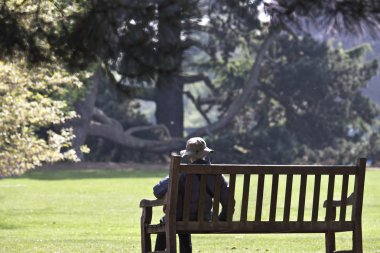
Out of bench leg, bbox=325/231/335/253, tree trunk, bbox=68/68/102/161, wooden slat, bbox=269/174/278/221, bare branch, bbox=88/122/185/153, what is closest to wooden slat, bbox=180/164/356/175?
wooden slat, bbox=269/174/278/221

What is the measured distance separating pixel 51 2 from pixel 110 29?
0.95 m

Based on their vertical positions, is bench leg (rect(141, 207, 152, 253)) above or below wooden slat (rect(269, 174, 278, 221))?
below

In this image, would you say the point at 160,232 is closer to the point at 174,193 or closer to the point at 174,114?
the point at 174,193

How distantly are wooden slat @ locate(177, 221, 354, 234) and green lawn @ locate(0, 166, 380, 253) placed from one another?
3988 mm

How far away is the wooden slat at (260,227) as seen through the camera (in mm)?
10117

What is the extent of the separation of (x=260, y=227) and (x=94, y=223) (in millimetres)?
10710

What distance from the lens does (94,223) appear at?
20.7 m

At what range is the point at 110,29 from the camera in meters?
10.7

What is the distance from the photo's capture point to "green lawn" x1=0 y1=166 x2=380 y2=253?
15.4 meters

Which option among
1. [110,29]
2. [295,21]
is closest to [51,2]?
[110,29]

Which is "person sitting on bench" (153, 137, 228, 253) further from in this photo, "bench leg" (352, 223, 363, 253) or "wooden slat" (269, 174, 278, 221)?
"bench leg" (352, 223, 363, 253)

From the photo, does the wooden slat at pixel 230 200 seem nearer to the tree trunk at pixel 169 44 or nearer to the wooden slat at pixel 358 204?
the tree trunk at pixel 169 44

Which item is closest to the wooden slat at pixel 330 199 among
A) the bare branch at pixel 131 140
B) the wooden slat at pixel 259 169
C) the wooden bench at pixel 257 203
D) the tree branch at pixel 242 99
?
the wooden bench at pixel 257 203

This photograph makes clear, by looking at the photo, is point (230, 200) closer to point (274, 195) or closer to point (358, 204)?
point (274, 195)
